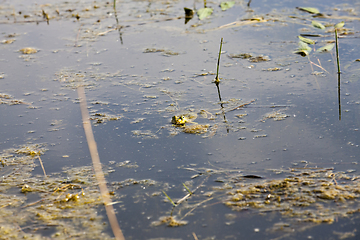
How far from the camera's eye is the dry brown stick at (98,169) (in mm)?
1579

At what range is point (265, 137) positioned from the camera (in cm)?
210

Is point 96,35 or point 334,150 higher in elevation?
point 96,35

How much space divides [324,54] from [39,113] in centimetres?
244

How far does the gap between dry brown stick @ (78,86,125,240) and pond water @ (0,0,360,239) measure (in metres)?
0.03

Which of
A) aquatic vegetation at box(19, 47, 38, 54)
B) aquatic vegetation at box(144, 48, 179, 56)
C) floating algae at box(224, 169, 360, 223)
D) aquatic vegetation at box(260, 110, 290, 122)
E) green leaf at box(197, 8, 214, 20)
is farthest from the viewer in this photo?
green leaf at box(197, 8, 214, 20)

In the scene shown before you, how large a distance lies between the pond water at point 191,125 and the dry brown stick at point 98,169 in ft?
0.10

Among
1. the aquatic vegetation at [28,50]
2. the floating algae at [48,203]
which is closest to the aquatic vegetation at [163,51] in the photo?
the aquatic vegetation at [28,50]

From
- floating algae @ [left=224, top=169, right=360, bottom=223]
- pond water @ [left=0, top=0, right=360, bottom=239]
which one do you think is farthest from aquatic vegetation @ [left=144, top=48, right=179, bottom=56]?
floating algae @ [left=224, top=169, right=360, bottom=223]

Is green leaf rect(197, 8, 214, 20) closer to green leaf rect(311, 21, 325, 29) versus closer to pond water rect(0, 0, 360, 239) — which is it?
pond water rect(0, 0, 360, 239)

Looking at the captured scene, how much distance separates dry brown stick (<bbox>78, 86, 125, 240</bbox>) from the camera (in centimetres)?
158

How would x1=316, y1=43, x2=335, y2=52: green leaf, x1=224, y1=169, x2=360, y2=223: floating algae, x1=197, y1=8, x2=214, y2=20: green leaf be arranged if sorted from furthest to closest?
x1=197, y1=8, x2=214, y2=20: green leaf, x1=316, y1=43, x2=335, y2=52: green leaf, x1=224, y1=169, x2=360, y2=223: floating algae

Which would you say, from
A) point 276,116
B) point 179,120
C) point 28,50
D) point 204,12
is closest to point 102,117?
point 179,120

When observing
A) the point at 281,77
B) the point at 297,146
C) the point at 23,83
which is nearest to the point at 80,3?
the point at 23,83

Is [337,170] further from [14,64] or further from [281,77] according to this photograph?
[14,64]
